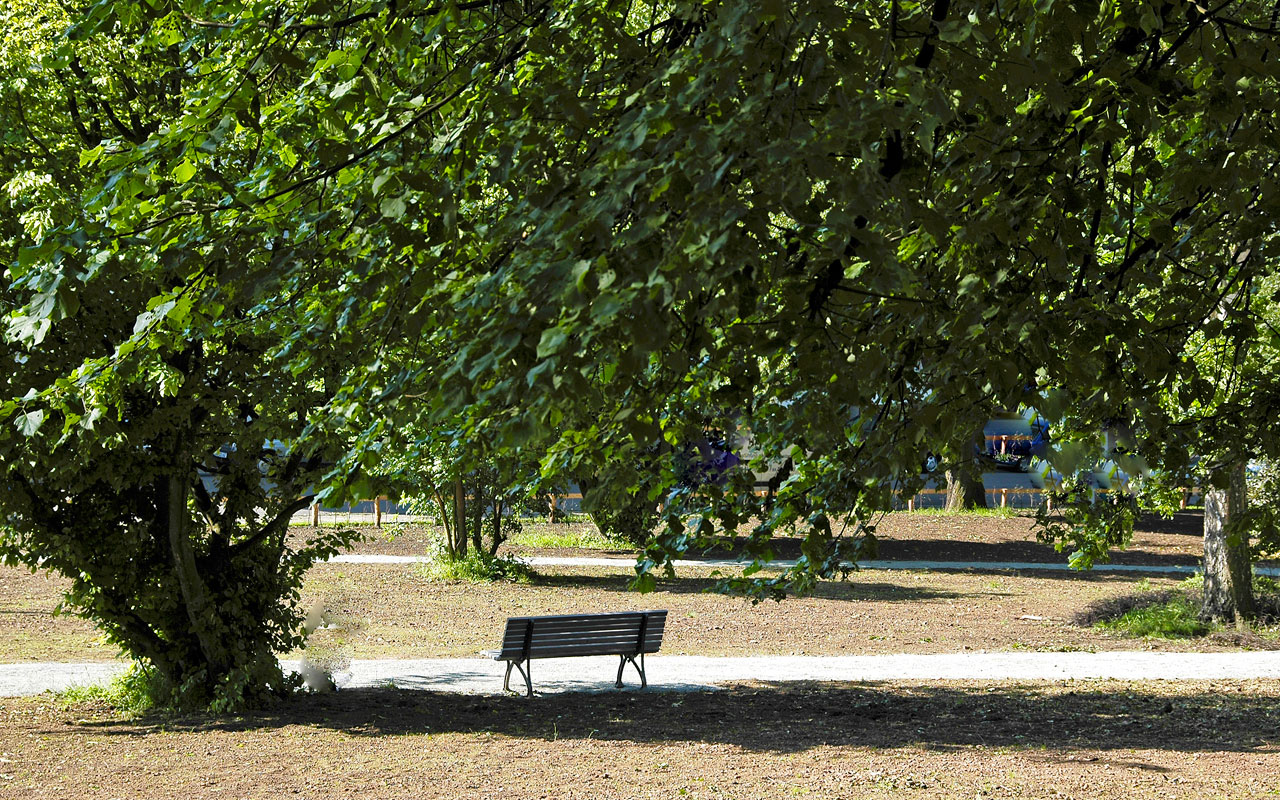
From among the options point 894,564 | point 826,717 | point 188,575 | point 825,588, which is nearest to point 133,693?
point 188,575

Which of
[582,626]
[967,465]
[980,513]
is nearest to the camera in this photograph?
[967,465]

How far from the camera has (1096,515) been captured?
721 cm

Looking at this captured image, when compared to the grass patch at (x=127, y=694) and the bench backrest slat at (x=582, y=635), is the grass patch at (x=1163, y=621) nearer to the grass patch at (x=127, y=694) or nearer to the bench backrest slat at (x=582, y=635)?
the bench backrest slat at (x=582, y=635)

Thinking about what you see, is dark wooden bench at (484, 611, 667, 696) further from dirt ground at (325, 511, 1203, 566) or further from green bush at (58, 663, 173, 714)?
dirt ground at (325, 511, 1203, 566)

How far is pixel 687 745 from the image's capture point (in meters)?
8.20

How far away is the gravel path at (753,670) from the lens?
10.9m

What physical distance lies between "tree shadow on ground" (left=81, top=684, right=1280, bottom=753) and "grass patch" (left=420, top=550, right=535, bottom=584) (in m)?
8.25

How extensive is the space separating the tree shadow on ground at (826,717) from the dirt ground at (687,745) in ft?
0.08

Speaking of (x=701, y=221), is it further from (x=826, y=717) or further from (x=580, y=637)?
(x=580, y=637)

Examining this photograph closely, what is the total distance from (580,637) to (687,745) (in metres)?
2.65

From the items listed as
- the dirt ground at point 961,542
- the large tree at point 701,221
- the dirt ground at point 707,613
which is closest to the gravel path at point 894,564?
the dirt ground at point 961,542

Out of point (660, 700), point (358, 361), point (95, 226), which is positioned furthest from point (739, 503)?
point (660, 700)

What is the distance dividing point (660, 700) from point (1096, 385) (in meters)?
6.41

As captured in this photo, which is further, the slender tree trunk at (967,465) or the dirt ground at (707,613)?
the dirt ground at (707,613)
